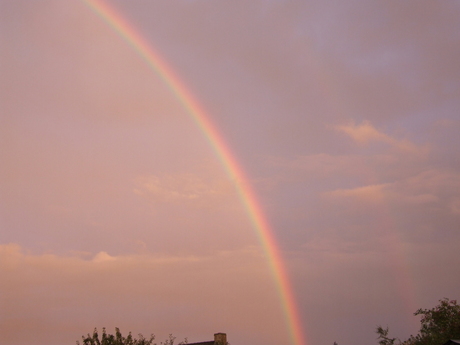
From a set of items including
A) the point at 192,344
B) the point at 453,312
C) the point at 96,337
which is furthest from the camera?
the point at 453,312

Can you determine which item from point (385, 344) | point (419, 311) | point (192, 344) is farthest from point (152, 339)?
point (419, 311)

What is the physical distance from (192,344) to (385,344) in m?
22.1

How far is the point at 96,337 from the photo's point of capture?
43.3 meters

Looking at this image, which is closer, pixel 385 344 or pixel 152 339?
pixel 152 339

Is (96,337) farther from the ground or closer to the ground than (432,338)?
farther from the ground

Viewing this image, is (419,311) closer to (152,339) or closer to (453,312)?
(453,312)

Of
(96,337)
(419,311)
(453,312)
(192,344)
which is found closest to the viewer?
(96,337)

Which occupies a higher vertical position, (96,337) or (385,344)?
(96,337)

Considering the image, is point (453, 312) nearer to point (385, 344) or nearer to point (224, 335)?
point (385, 344)

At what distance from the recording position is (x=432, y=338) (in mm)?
49625

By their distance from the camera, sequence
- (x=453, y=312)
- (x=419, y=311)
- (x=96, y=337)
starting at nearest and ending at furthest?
(x=96, y=337)
(x=453, y=312)
(x=419, y=311)

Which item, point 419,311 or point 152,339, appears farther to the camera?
point 419,311

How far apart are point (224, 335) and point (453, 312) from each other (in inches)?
1018

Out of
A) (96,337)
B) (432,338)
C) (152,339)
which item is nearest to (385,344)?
(432,338)
